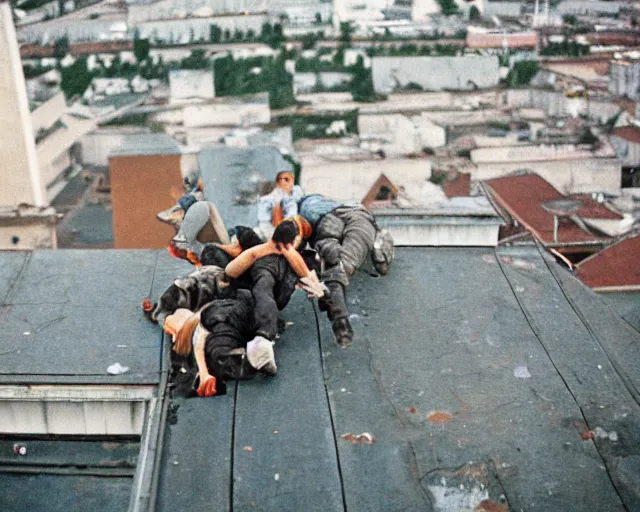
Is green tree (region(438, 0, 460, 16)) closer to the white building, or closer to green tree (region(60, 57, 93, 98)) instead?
green tree (region(60, 57, 93, 98))

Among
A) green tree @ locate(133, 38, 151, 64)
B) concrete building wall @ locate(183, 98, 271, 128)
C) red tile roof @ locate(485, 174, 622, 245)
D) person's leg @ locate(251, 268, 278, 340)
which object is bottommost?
concrete building wall @ locate(183, 98, 271, 128)

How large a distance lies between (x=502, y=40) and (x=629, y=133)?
1495 centimetres

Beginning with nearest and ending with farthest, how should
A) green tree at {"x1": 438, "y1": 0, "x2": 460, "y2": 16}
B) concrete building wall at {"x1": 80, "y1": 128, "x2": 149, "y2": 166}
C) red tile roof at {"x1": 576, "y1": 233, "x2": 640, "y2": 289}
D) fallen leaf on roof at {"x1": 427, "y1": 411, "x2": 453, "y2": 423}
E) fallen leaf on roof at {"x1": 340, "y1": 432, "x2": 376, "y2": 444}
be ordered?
fallen leaf on roof at {"x1": 340, "y1": 432, "x2": 376, "y2": 444} < fallen leaf on roof at {"x1": 427, "y1": 411, "x2": 453, "y2": 423} < red tile roof at {"x1": 576, "y1": 233, "x2": 640, "y2": 289} < concrete building wall at {"x1": 80, "y1": 128, "x2": 149, "y2": 166} < green tree at {"x1": 438, "y1": 0, "x2": 460, "y2": 16}

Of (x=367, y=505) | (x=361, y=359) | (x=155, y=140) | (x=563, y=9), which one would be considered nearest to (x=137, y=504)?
(x=367, y=505)

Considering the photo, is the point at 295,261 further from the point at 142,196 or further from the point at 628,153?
the point at 628,153

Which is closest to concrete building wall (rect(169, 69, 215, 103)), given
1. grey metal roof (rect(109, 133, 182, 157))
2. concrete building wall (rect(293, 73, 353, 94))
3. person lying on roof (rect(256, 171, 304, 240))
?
concrete building wall (rect(293, 73, 353, 94))

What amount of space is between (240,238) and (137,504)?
2.00 metres

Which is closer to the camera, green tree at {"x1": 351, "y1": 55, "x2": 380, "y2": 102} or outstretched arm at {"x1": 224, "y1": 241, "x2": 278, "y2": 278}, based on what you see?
outstretched arm at {"x1": 224, "y1": 241, "x2": 278, "y2": 278}

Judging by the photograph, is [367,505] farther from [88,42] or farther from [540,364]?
[88,42]

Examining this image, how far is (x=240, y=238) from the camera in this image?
5145mm

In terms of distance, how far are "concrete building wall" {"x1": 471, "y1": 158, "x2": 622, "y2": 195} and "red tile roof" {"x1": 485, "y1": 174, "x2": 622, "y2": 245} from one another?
13.2 feet

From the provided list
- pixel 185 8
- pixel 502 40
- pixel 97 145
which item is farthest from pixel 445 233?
pixel 185 8

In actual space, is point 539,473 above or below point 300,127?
above

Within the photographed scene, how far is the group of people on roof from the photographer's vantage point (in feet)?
14.8
